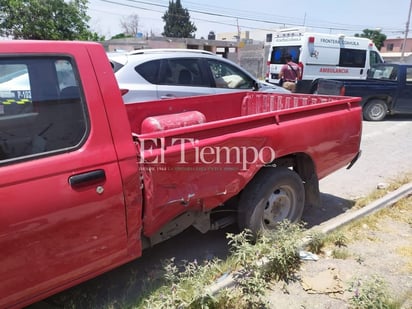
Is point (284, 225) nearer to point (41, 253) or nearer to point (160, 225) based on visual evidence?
point (160, 225)

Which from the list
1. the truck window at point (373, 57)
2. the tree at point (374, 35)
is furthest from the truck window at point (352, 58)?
the tree at point (374, 35)

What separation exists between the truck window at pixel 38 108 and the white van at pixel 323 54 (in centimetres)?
1144

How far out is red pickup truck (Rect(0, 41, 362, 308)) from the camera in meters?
1.93

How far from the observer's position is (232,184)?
2.97 meters

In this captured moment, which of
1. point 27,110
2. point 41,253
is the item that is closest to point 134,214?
point 41,253

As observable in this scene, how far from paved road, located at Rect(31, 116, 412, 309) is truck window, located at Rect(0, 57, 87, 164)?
1260 millimetres

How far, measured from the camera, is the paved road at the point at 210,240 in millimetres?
2782

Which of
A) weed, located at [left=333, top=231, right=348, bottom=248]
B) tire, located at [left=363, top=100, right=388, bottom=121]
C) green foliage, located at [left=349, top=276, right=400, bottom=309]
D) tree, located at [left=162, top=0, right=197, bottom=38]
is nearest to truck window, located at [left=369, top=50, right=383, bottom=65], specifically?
tire, located at [left=363, top=100, right=388, bottom=121]

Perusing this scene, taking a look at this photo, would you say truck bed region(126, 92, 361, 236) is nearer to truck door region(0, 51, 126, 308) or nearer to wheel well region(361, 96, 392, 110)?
truck door region(0, 51, 126, 308)

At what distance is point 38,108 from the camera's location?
207 cm

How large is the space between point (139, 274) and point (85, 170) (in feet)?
4.64

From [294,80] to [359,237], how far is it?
27.1 ft

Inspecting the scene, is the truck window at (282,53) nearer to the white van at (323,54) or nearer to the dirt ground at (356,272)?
the white van at (323,54)

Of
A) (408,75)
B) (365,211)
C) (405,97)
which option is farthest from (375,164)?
(408,75)
